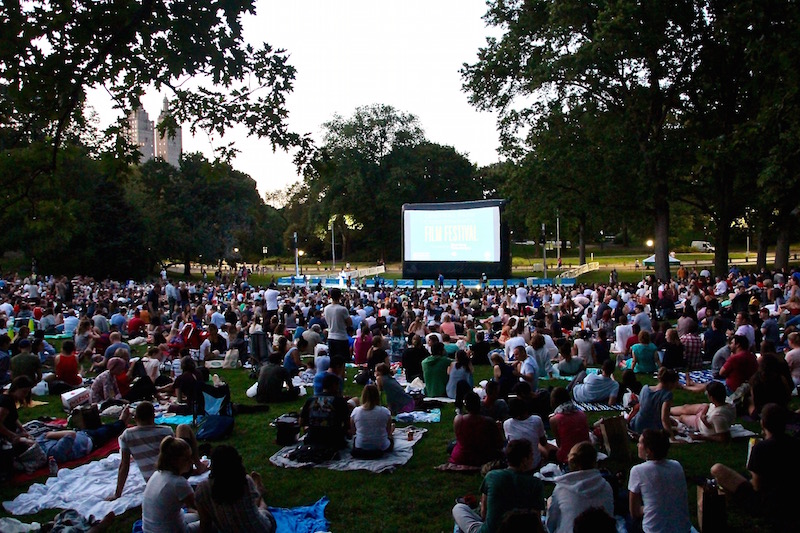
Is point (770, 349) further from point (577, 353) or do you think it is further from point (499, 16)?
point (499, 16)

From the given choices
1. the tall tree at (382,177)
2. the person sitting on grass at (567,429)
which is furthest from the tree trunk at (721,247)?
the tall tree at (382,177)

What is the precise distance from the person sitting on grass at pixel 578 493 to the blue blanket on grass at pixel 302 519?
5.96 ft

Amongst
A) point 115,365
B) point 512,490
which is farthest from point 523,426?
point 115,365

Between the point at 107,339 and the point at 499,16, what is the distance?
66.8ft

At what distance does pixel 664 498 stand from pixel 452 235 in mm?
32267

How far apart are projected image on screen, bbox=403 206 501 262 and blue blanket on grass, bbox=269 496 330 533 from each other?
30108 millimetres

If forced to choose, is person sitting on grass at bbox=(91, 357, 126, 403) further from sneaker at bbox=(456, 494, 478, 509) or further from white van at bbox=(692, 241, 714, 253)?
white van at bbox=(692, 241, 714, 253)

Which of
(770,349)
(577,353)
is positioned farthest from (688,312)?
(770,349)

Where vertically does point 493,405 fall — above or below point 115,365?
below

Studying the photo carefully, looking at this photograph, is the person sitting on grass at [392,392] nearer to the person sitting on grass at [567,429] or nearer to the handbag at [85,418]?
the person sitting on grass at [567,429]

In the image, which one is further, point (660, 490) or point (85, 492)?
point (85, 492)

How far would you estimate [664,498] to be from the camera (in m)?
4.38

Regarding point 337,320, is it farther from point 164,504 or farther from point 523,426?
point 164,504

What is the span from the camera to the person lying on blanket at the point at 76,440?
6817mm
